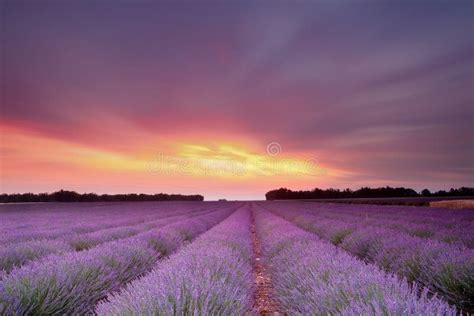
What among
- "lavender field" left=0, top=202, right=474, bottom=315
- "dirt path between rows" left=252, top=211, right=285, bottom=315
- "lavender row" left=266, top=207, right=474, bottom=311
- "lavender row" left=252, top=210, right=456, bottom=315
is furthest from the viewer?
"dirt path between rows" left=252, top=211, right=285, bottom=315

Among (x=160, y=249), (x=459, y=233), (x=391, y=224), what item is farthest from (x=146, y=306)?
(x=391, y=224)

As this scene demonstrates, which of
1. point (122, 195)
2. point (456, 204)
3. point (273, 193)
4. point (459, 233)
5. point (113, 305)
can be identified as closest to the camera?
point (113, 305)

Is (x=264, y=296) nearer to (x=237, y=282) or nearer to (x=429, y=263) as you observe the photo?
(x=237, y=282)

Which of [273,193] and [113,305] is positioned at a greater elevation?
[273,193]

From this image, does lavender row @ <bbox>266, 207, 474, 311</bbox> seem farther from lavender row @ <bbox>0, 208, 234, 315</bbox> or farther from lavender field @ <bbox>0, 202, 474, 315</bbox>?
lavender row @ <bbox>0, 208, 234, 315</bbox>

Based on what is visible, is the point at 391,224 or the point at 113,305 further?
the point at 391,224

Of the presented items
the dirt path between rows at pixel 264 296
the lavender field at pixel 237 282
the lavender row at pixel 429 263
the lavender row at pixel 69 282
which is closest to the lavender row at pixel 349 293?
the lavender field at pixel 237 282

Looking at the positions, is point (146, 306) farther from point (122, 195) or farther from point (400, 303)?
point (122, 195)

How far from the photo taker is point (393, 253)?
5254 millimetres

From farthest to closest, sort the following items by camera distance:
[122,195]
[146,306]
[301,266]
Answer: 1. [122,195]
2. [301,266]
3. [146,306]

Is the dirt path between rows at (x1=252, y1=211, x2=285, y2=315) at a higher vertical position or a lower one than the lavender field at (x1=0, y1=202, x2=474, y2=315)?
lower

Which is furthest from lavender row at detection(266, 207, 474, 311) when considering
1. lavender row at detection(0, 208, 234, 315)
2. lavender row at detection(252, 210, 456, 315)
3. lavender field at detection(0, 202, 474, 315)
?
lavender row at detection(0, 208, 234, 315)

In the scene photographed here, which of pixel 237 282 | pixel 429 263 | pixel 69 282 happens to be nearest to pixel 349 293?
pixel 237 282

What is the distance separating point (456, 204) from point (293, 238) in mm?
21444
